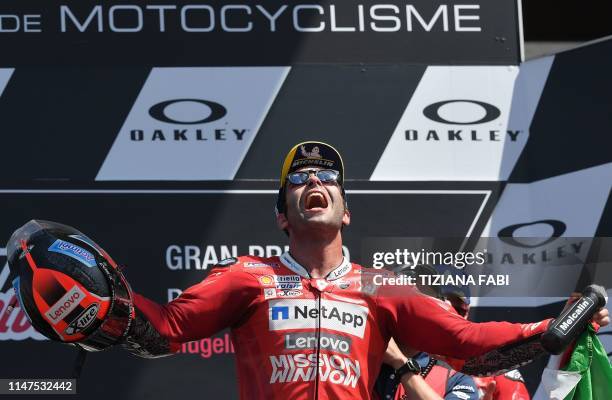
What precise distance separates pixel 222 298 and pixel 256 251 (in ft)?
6.59

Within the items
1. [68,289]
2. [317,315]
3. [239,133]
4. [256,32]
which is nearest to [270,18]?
[256,32]

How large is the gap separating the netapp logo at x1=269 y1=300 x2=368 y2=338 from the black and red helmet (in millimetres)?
507

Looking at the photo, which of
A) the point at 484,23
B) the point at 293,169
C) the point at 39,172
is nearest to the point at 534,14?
the point at 484,23

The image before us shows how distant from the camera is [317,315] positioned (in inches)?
146

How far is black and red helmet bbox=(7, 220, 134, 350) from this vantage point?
3.26 meters

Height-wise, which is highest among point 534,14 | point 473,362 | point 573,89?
point 534,14

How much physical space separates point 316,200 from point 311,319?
1.28 ft

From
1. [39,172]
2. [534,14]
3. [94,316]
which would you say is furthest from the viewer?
[534,14]

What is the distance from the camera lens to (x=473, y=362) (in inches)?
138

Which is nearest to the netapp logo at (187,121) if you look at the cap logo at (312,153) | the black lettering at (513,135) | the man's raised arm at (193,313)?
the black lettering at (513,135)

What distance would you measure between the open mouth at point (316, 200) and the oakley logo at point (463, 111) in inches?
84.1

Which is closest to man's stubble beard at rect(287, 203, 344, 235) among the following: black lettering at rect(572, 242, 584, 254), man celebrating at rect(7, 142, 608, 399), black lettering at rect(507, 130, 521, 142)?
man celebrating at rect(7, 142, 608, 399)

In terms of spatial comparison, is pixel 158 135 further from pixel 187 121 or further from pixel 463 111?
pixel 463 111

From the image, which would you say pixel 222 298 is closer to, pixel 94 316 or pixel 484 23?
pixel 94 316
